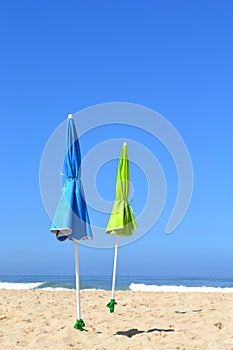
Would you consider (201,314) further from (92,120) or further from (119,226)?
(92,120)

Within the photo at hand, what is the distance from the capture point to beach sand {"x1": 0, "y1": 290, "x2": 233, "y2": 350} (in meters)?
6.38

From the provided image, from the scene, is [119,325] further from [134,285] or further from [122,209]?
[134,285]

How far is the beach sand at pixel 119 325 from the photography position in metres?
6.38

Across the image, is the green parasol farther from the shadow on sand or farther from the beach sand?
the shadow on sand

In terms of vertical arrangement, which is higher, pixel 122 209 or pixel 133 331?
pixel 122 209

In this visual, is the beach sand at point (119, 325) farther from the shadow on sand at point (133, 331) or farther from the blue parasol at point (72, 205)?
the blue parasol at point (72, 205)

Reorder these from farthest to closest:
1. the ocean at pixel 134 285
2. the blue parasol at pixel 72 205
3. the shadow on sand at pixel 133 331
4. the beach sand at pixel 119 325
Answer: the ocean at pixel 134 285 → the shadow on sand at pixel 133 331 → the blue parasol at pixel 72 205 → the beach sand at pixel 119 325

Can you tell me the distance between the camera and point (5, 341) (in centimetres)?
649

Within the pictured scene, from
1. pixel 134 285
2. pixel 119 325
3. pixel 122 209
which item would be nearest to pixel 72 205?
pixel 122 209

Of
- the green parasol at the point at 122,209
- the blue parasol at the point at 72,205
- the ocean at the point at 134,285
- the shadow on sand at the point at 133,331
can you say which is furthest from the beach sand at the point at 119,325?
the ocean at the point at 134,285

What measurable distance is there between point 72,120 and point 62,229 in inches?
65.6

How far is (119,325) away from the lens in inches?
308

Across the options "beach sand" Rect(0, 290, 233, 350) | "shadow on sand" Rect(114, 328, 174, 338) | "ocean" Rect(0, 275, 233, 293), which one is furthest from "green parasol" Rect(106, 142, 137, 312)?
"ocean" Rect(0, 275, 233, 293)

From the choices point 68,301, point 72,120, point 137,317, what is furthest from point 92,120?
point 68,301
